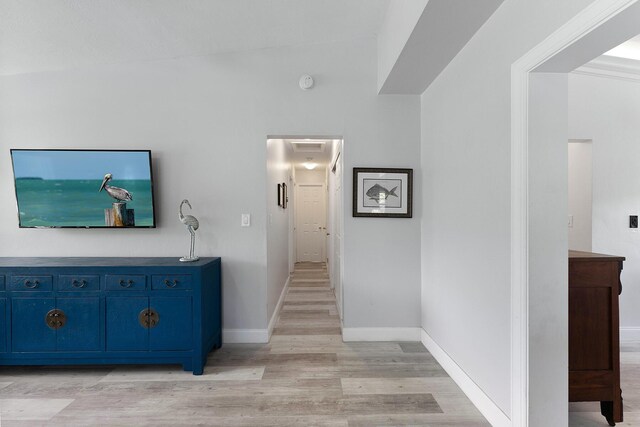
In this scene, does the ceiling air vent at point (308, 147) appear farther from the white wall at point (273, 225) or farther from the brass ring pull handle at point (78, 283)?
the brass ring pull handle at point (78, 283)

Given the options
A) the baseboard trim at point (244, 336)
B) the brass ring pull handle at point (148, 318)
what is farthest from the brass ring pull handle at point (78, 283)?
the baseboard trim at point (244, 336)

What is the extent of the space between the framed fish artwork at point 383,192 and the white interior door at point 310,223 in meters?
4.79

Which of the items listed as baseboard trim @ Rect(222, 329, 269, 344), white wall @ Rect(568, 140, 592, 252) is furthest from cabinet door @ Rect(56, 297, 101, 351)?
white wall @ Rect(568, 140, 592, 252)

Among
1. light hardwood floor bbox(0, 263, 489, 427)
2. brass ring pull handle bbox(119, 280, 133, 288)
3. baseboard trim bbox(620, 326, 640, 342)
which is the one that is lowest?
light hardwood floor bbox(0, 263, 489, 427)

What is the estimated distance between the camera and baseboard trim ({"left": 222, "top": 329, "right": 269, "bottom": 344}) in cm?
286

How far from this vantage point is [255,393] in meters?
2.09

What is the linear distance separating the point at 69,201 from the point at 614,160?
5.06m

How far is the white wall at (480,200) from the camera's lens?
1522 millimetres

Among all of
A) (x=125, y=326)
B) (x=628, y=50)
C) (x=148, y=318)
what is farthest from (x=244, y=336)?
(x=628, y=50)

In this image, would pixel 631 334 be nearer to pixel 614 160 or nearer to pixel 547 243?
pixel 614 160

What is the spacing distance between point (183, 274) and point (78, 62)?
215 centimetres

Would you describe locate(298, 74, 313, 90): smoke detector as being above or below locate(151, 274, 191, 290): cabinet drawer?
above

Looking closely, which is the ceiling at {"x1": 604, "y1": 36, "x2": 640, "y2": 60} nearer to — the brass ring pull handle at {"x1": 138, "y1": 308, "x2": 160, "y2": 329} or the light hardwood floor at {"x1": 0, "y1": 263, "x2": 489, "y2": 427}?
the light hardwood floor at {"x1": 0, "y1": 263, "x2": 489, "y2": 427}

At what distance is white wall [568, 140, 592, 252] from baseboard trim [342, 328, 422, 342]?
1.88 m
